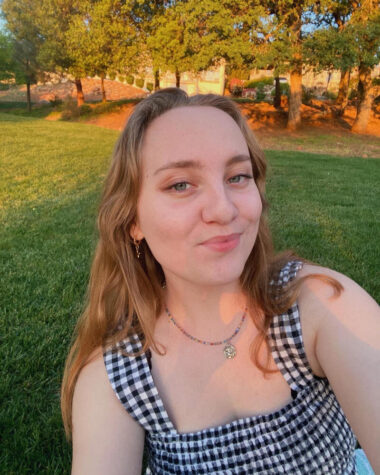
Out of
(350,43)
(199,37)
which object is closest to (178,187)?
(350,43)

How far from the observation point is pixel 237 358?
4.82 ft

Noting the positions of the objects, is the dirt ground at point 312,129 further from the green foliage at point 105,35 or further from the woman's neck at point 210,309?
the woman's neck at point 210,309

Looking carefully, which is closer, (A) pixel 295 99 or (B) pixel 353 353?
(B) pixel 353 353

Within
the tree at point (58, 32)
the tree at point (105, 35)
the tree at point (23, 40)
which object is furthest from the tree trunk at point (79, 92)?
the tree at point (105, 35)

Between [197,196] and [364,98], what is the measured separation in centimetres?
1954

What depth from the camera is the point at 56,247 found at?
455 centimetres

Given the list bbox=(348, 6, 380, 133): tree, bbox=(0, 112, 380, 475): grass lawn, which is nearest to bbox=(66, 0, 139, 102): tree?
bbox=(348, 6, 380, 133): tree

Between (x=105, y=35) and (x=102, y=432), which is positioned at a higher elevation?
(x=105, y=35)

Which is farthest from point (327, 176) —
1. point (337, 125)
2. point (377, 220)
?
point (337, 125)

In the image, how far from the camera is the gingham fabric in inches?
50.0

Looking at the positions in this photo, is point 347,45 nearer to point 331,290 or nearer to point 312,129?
point 312,129

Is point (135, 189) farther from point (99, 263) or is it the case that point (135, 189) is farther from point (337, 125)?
point (337, 125)

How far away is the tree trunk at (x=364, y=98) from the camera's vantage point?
58.4 feet

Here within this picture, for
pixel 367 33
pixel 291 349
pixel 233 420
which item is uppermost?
pixel 367 33
